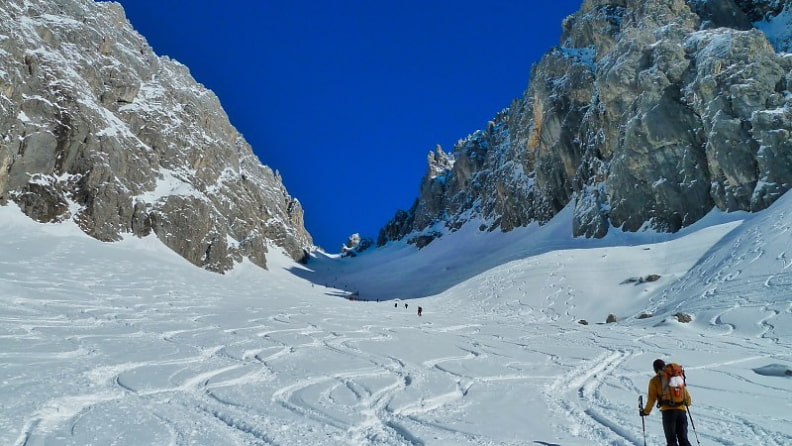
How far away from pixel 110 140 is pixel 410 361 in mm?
58508

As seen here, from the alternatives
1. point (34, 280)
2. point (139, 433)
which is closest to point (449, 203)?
point (34, 280)

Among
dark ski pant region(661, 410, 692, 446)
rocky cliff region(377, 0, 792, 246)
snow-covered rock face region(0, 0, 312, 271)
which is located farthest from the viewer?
snow-covered rock face region(0, 0, 312, 271)

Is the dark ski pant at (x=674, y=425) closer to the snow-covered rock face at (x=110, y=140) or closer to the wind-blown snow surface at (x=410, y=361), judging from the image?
the wind-blown snow surface at (x=410, y=361)

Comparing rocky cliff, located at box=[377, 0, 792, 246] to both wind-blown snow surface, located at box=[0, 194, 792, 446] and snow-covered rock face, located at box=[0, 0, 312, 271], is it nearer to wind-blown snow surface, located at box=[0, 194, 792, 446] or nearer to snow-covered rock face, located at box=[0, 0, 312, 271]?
wind-blown snow surface, located at box=[0, 194, 792, 446]

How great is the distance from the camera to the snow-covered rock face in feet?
167

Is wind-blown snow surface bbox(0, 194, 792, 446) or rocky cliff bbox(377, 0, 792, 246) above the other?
rocky cliff bbox(377, 0, 792, 246)

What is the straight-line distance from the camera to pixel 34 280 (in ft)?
98.0

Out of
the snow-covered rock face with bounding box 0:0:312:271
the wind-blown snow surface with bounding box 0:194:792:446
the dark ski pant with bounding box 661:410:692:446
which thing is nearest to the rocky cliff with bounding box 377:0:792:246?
Answer: the wind-blown snow surface with bounding box 0:194:792:446

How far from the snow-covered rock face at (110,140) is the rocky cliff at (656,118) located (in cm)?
4934

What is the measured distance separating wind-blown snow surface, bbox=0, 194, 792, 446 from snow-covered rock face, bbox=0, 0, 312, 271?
20003 millimetres

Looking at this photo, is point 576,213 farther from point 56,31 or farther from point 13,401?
point 56,31

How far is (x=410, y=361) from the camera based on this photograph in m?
13.2

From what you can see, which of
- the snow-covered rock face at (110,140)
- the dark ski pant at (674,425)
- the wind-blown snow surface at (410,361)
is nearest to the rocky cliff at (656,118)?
the wind-blown snow surface at (410,361)

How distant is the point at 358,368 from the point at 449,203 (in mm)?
115832
